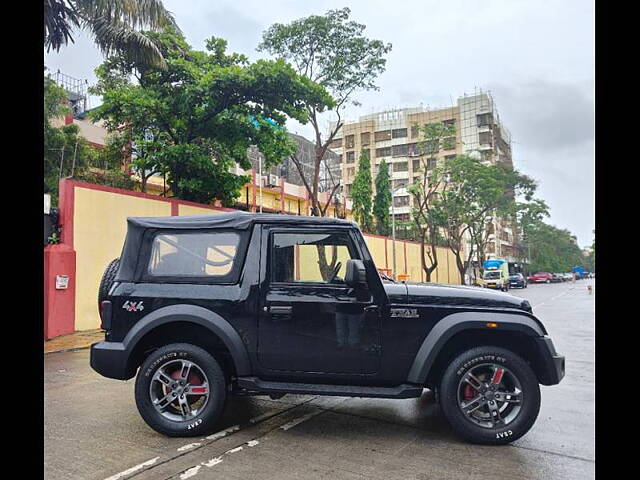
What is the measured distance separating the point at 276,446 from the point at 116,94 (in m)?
12.5

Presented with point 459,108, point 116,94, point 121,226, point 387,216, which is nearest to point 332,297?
point 121,226

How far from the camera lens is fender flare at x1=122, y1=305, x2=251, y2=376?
4.21 metres

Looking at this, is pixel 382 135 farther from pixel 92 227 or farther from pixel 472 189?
pixel 92 227

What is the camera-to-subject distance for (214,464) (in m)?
3.69

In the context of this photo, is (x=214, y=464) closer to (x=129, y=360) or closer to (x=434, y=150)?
(x=129, y=360)

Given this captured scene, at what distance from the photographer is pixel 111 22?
10609 mm

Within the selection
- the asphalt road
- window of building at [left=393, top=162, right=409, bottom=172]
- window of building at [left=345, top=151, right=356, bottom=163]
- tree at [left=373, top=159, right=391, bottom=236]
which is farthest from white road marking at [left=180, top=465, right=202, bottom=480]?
window of building at [left=345, top=151, right=356, bottom=163]

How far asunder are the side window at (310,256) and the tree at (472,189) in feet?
95.0

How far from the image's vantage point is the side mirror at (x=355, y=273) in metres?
4.06

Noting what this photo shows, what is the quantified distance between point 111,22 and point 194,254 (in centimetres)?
852

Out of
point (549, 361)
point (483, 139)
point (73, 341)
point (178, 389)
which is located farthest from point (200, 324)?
point (483, 139)

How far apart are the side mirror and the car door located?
0.18 metres

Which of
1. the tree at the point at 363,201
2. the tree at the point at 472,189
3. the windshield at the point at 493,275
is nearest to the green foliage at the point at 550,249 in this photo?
the windshield at the point at 493,275

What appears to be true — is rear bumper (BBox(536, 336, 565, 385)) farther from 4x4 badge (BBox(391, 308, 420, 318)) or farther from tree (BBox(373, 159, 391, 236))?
tree (BBox(373, 159, 391, 236))
